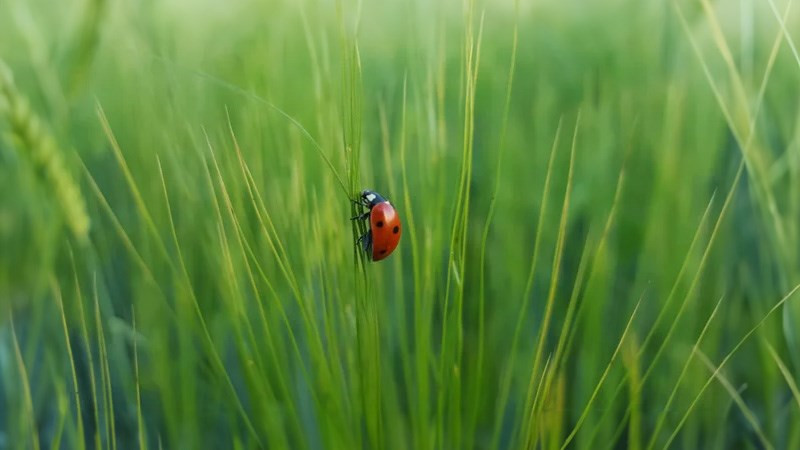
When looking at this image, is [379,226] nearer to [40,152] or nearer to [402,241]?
[402,241]

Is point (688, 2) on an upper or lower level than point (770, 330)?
upper

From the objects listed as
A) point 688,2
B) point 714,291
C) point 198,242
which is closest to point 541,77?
point 688,2

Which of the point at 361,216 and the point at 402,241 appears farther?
the point at 402,241

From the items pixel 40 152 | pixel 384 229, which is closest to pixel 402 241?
pixel 384 229

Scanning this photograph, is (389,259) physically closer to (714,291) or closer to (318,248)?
(318,248)

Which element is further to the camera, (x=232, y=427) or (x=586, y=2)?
(x=586, y=2)

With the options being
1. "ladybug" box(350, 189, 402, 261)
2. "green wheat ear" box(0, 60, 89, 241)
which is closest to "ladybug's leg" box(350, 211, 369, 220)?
"ladybug" box(350, 189, 402, 261)
